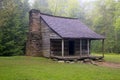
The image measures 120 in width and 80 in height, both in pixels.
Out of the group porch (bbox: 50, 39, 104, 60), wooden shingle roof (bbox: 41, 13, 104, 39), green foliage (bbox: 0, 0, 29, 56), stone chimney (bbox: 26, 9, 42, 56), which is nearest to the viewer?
wooden shingle roof (bbox: 41, 13, 104, 39)

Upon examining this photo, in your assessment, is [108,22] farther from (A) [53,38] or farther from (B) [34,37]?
(A) [53,38]

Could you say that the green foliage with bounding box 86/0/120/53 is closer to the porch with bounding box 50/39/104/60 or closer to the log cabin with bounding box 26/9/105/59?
the porch with bounding box 50/39/104/60

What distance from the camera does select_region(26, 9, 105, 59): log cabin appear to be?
3017cm

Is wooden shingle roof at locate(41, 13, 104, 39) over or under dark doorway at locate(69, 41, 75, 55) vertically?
over

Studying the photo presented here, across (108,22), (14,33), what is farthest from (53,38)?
(108,22)

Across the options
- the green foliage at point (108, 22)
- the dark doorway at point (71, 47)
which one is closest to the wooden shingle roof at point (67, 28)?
the dark doorway at point (71, 47)

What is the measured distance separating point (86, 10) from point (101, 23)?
41.6ft

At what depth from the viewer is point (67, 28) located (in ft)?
105

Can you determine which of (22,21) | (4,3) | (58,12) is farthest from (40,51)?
(58,12)

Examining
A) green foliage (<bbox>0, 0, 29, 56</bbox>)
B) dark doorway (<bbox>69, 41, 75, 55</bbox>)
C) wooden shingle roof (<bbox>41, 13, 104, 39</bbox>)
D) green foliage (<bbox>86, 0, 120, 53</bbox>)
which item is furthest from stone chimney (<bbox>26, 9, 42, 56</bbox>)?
green foliage (<bbox>86, 0, 120, 53</bbox>)

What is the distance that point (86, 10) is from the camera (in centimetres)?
6894

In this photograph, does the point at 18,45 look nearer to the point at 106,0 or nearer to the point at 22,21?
the point at 22,21

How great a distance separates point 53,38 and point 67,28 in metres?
3.19

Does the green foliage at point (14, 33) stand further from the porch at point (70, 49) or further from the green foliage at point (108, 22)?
the green foliage at point (108, 22)
